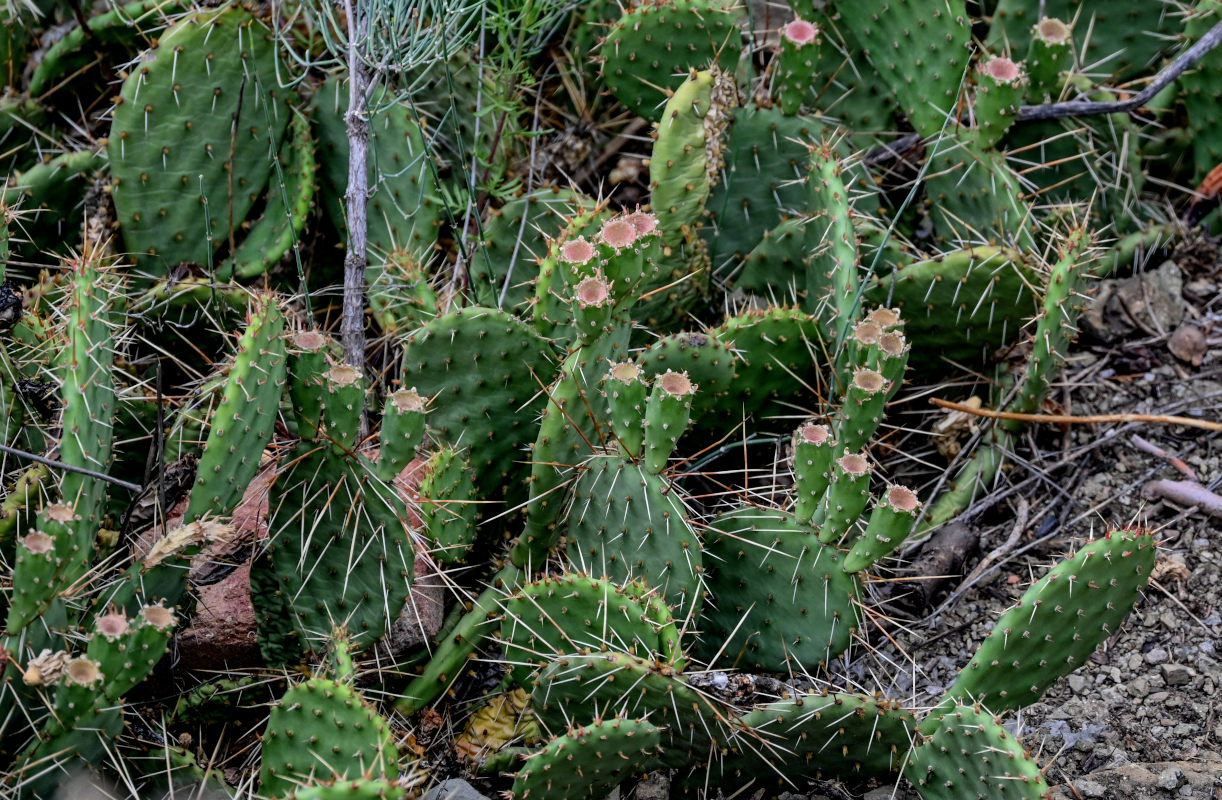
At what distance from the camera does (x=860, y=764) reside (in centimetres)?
216

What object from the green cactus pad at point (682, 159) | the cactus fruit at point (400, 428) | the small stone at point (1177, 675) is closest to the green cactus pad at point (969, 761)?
the small stone at point (1177, 675)

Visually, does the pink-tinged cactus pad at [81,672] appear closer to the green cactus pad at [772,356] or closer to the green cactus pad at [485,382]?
the green cactus pad at [485,382]

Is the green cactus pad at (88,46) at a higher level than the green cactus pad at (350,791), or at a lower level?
higher

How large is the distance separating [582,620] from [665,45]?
61.4 inches

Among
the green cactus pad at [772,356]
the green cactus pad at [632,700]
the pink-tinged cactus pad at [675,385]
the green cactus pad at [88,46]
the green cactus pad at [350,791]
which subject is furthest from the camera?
the green cactus pad at [88,46]

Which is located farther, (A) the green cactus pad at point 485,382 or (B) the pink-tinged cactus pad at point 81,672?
(A) the green cactus pad at point 485,382

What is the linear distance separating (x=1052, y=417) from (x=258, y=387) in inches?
72.2

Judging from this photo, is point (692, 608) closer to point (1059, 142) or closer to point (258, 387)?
point (258, 387)

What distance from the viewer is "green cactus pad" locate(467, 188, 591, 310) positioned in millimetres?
2898

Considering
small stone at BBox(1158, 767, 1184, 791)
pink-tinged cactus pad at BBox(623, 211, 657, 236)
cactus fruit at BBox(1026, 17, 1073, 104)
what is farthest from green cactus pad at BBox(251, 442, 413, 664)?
cactus fruit at BBox(1026, 17, 1073, 104)

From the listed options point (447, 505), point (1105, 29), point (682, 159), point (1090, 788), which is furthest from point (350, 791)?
point (1105, 29)

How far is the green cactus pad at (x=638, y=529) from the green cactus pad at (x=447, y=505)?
0.24 metres

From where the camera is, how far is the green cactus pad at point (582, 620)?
204cm

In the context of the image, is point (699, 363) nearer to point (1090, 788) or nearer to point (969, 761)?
point (969, 761)
